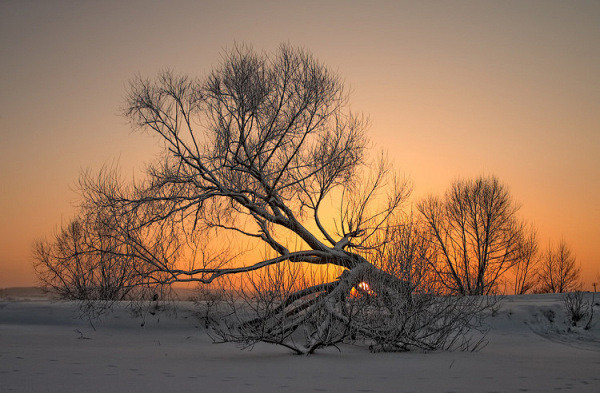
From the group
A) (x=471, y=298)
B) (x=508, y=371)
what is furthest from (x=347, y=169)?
(x=508, y=371)

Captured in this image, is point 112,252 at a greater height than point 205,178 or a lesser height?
lesser

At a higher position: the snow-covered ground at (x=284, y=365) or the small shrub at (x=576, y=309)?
the small shrub at (x=576, y=309)

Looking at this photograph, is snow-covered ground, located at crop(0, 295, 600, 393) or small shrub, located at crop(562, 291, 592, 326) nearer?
snow-covered ground, located at crop(0, 295, 600, 393)

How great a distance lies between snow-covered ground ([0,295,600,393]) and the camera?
6.91 meters

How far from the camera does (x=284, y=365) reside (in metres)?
8.96

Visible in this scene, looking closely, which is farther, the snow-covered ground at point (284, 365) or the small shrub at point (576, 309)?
the small shrub at point (576, 309)

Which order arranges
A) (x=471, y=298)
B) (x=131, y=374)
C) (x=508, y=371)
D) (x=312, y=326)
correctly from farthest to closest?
(x=471, y=298), (x=312, y=326), (x=508, y=371), (x=131, y=374)

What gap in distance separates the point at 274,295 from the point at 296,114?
650 centimetres

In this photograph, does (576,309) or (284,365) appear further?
(576,309)

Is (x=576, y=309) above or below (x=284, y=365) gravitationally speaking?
above

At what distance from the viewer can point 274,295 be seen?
9586 millimetres

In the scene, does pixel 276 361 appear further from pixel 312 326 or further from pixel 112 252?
pixel 112 252

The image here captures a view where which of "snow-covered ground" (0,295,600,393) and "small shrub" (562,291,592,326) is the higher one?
"small shrub" (562,291,592,326)

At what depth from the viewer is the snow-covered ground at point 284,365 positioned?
22.7 feet
